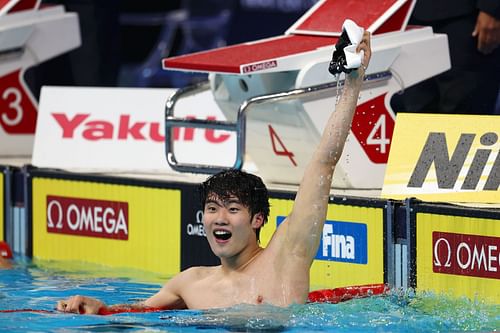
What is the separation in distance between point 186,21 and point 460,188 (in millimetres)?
7252

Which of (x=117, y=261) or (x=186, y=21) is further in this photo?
(x=186, y=21)

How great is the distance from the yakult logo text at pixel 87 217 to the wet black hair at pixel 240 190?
215 cm

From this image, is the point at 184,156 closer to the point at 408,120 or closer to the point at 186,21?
the point at 408,120

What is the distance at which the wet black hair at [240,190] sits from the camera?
16.9 ft

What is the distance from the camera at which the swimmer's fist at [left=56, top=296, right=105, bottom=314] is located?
5113 mm

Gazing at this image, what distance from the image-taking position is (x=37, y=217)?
773 centimetres

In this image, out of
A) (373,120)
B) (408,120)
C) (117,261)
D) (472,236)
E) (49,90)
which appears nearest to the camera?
(472,236)

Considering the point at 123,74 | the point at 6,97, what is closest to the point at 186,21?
the point at 123,74

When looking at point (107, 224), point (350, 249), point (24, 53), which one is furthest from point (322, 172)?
point (24, 53)

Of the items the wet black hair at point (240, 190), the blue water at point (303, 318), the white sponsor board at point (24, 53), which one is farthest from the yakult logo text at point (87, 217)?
the wet black hair at point (240, 190)

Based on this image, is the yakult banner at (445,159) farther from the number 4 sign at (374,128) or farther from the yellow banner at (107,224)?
the yellow banner at (107,224)

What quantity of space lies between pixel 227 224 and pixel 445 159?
4.72 feet

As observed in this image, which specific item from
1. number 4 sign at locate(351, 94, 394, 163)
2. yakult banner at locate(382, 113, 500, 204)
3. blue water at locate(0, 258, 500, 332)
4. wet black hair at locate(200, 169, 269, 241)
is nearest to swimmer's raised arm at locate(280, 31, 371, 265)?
wet black hair at locate(200, 169, 269, 241)

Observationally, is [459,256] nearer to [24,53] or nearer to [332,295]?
[332,295]
